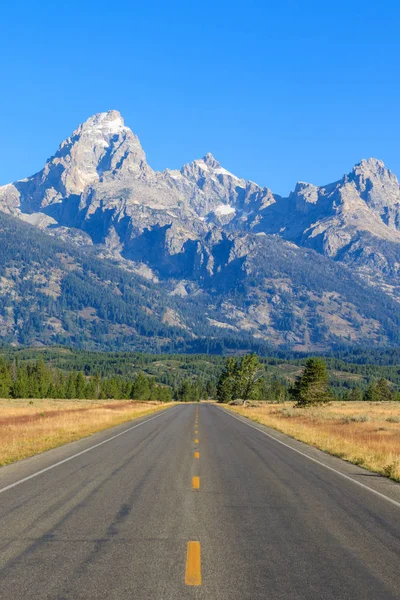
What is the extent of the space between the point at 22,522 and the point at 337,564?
19.6ft

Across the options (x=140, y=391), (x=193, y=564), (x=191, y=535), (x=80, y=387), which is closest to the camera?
(x=193, y=564)

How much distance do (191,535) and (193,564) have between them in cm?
186

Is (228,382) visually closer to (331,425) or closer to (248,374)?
(248,374)

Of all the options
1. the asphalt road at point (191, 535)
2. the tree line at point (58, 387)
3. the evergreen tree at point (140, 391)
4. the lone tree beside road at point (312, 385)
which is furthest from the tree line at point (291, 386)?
the asphalt road at point (191, 535)

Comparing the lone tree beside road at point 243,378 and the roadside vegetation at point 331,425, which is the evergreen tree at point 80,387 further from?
the roadside vegetation at point 331,425

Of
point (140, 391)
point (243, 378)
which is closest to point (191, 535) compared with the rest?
point (243, 378)

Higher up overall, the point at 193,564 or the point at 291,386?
the point at 291,386

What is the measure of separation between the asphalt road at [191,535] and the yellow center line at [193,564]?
0.02 m

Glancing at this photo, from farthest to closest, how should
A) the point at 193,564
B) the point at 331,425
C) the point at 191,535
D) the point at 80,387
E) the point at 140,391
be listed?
the point at 140,391 < the point at 80,387 < the point at 331,425 < the point at 191,535 < the point at 193,564

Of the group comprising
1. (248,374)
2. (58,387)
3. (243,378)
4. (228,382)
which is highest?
(248,374)

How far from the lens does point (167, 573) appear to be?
27.3ft

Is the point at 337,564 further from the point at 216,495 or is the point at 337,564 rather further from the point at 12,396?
the point at 12,396

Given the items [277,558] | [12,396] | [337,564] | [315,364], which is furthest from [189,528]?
[12,396]

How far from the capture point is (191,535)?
10.6m
